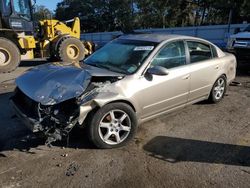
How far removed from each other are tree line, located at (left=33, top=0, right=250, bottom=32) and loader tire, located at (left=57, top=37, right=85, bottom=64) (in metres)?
12.4

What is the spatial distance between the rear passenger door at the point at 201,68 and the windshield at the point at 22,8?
8379 mm

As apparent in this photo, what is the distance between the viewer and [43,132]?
3645 mm

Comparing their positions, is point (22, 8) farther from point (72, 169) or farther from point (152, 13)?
point (152, 13)

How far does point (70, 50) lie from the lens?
12.3m

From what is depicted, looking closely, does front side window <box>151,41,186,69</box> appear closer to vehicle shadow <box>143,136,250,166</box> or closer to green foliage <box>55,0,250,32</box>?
vehicle shadow <box>143,136,250,166</box>

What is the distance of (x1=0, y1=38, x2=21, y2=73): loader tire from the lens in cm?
1052

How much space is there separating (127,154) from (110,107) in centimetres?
71

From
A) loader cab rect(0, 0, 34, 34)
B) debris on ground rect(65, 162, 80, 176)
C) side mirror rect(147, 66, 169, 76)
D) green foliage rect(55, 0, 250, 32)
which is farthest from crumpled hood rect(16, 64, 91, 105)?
green foliage rect(55, 0, 250, 32)

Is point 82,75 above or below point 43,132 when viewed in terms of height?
above

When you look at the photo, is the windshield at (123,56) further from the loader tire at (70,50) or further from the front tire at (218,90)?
the loader tire at (70,50)

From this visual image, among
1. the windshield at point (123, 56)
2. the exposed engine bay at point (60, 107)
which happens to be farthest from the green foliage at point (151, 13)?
the exposed engine bay at point (60, 107)

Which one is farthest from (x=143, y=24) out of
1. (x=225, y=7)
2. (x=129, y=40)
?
(x=129, y=40)

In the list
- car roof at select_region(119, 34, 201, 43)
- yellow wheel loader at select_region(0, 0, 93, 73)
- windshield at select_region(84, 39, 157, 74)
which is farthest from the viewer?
yellow wheel loader at select_region(0, 0, 93, 73)

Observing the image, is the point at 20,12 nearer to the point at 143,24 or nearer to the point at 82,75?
the point at 82,75
